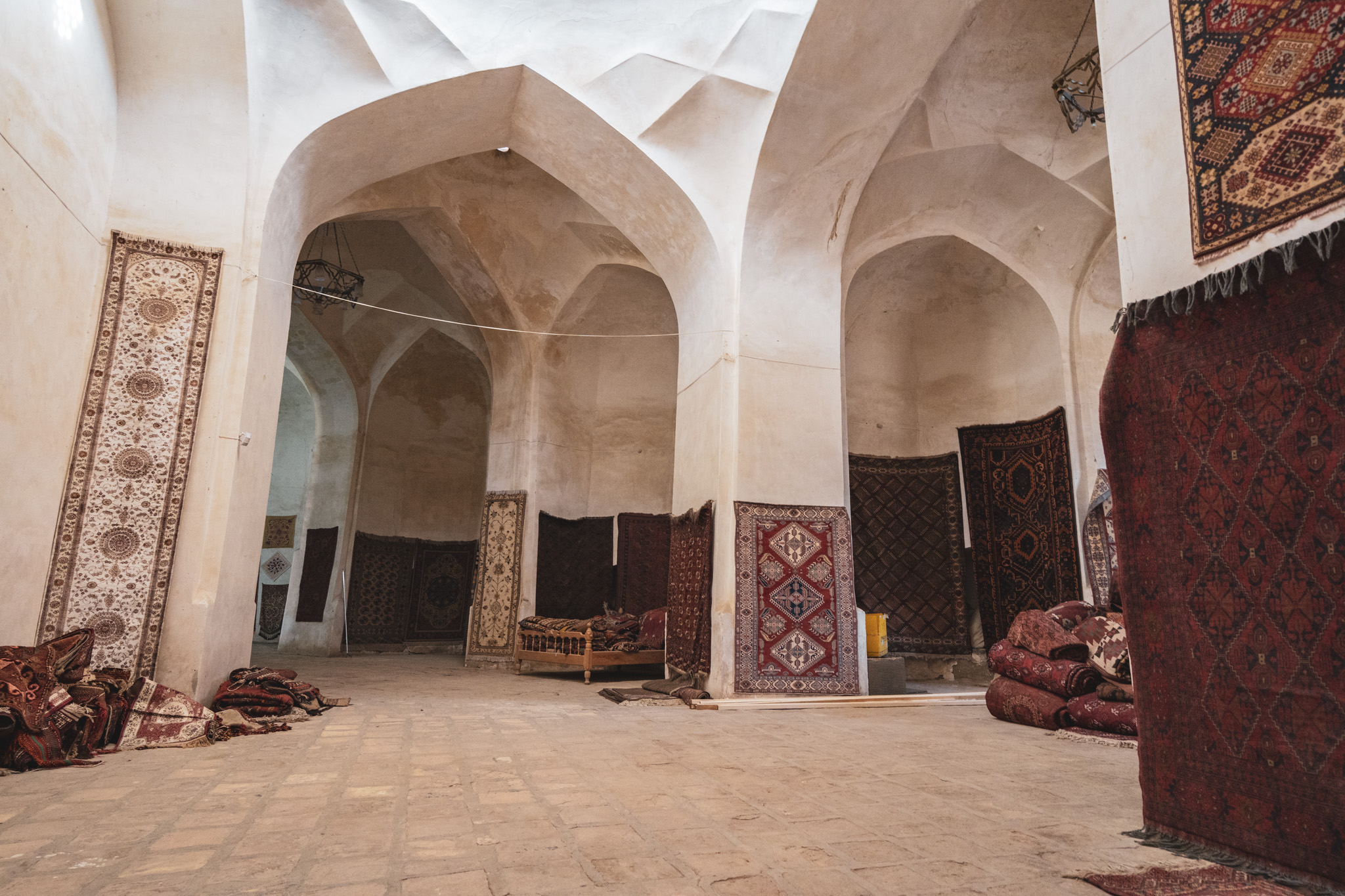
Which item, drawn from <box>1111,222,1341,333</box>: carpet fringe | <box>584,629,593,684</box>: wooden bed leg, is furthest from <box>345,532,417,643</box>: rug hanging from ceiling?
<box>1111,222,1341,333</box>: carpet fringe

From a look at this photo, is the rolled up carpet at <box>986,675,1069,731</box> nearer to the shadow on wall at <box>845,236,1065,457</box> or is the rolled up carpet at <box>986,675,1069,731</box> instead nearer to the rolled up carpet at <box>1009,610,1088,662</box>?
the rolled up carpet at <box>1009,610,1088,662</box>

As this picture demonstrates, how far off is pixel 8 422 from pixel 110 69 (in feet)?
9.15

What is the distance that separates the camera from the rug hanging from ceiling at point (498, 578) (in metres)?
10.2

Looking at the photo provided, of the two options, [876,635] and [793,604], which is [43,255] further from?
[876,635]

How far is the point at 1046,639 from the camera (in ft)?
17.7

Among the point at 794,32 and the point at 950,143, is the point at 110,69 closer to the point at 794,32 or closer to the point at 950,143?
the point at 794,32

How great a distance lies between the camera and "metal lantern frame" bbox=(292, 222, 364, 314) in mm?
9578

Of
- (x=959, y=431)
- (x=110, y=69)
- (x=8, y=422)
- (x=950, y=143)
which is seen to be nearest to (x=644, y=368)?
(x=959, y=431)

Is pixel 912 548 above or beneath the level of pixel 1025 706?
above

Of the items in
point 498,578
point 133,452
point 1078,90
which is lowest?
point 498,578

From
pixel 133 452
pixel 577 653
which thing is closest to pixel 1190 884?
pixel 133 452

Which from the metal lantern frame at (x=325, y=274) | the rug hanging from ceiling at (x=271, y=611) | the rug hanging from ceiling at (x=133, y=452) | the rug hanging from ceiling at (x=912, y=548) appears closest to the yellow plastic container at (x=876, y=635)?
the rug hanging from ceiling at (x=912, y=548)

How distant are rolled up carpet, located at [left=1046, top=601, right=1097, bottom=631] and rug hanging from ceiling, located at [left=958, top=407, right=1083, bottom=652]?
279 cm

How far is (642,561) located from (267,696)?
20.0ft
